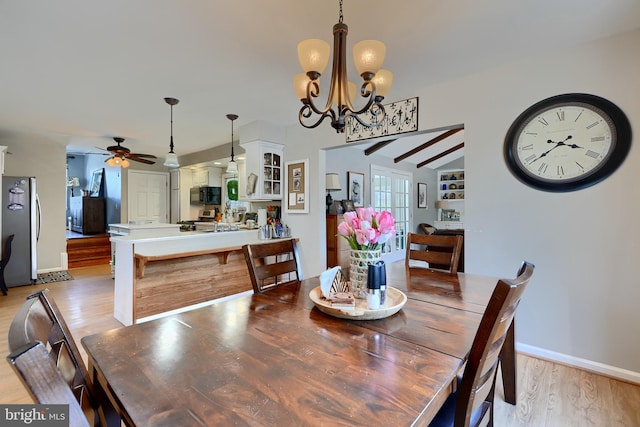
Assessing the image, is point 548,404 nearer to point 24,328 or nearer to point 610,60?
point 610,60

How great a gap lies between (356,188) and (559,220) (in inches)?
142

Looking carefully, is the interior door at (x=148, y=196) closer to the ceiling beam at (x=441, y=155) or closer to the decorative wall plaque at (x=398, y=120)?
the decorative wall plaque at (x=398, y=120)

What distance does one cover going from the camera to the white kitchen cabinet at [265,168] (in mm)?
4023

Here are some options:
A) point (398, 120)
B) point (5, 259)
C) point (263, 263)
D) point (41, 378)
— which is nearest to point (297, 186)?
point (398, 120)

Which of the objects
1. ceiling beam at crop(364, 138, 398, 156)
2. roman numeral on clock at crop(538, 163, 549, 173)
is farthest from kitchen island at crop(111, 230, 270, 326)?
ceiling beam at crop(364, 138, 398, 156)

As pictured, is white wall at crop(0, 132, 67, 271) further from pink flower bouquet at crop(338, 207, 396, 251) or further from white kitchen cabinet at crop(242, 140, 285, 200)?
pink flower bouquet at crop(338, 207, 396, 251)

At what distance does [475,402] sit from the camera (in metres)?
0.92

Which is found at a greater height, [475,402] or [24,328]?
[24,328]

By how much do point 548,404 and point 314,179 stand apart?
3.01 meters

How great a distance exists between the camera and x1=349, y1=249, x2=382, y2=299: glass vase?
1367mm

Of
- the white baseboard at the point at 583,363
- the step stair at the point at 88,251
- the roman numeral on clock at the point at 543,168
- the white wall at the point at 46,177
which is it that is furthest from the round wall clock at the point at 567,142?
the step stair at the point at 88,251

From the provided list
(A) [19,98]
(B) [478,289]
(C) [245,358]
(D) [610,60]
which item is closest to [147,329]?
(C) [245,358]

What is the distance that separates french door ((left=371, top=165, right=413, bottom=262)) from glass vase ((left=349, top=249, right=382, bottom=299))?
4.53 m


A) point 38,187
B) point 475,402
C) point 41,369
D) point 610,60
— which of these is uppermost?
point 610,60
